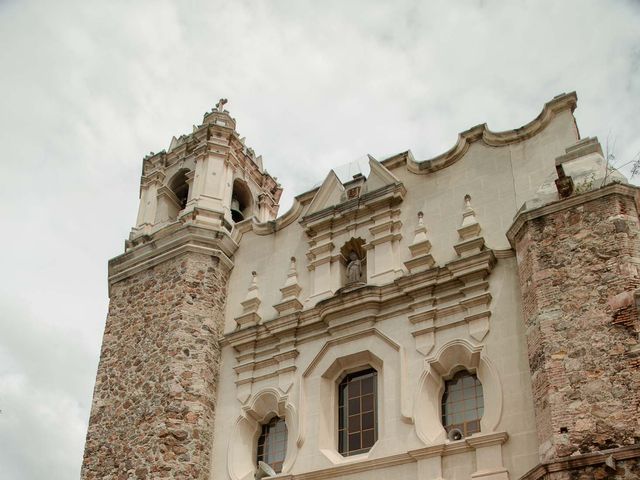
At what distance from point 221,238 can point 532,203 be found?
24.2ft

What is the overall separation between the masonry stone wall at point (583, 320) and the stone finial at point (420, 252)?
2.09m

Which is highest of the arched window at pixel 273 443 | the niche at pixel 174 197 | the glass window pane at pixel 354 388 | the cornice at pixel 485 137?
the niche at pixel 174 197

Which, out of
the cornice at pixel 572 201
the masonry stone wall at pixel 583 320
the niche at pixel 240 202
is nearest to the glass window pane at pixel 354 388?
the masonry stone wall at pixel 583 320

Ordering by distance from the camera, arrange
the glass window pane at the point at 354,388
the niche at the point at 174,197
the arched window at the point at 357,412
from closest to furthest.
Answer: the arched window at the point at 357,412, the glass window pane at the point at 354,388, the niche at the point at 174,197

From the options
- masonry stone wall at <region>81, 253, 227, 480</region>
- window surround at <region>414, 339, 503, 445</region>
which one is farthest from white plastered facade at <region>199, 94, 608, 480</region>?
masonry stone wall at <region>81, 253, 227, 480</region>

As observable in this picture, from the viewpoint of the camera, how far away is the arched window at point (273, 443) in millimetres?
15086

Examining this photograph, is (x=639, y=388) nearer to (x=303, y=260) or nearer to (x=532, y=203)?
(x=532, y=203)

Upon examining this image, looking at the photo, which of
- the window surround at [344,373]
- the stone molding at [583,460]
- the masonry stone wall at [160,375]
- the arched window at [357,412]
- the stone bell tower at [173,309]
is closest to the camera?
the stone molding at [583,460]

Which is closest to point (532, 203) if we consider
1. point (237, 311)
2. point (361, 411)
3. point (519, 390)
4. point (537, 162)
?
point (537, 162)

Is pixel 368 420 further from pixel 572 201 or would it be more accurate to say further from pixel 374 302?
pixel 572 201

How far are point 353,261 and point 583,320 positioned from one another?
5.85 metres

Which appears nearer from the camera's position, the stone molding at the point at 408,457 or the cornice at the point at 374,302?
the stone molding at the point at 408,457

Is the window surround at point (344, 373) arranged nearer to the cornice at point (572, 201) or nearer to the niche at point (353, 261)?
the niche at point (353, 261)

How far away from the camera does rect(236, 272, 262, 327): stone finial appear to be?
16688 mm
